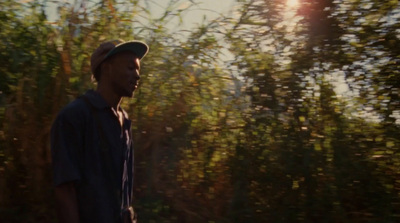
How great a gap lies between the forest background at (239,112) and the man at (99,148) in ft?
5.63

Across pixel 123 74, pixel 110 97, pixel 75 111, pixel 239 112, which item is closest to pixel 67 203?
pixel 75 111

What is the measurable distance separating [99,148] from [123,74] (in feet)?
1.38

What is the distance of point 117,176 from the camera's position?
301 cm

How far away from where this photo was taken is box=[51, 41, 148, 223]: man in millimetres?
2832

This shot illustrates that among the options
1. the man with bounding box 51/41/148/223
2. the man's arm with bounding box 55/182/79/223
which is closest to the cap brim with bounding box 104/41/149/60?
the man with bounding box 51/41/148/223

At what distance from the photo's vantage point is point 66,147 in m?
2.84

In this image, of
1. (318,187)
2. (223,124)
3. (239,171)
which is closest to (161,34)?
(223,124)

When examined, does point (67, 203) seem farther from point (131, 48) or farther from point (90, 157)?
point (131, 48)

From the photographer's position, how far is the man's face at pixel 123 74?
10.3 feet

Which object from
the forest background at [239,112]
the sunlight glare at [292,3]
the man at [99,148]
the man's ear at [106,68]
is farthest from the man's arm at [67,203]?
the sunlight glare at [292,3]

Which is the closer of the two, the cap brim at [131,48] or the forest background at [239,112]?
the cap brim at [131,48]

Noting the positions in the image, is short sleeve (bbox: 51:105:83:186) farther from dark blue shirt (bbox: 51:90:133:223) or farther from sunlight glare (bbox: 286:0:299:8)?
sunlight glare (bbox: 286:0:299:8)

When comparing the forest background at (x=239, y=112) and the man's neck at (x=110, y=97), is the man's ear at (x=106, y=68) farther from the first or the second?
the forest background at (x=239, y=112)

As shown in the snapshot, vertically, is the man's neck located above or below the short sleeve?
above
